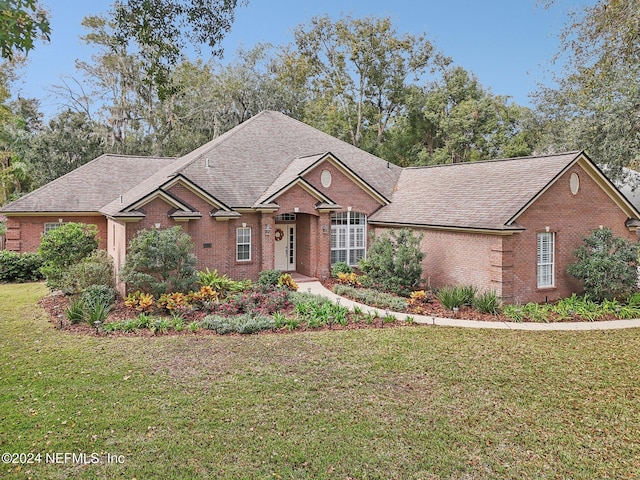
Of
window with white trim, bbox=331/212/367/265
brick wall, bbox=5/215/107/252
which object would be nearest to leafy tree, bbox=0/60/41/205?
brick wall, bbox=5/215/107/252

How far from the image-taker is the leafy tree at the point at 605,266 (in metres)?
15.7

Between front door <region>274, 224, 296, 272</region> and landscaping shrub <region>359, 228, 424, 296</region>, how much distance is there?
512 centimetres

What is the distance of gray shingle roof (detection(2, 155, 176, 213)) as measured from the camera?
22.7 metres

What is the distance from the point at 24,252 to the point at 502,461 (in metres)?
23.5

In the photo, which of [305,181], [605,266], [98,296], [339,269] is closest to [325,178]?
[305,181]

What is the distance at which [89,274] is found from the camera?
50.6 feet

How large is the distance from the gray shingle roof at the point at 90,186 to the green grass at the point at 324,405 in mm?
12857

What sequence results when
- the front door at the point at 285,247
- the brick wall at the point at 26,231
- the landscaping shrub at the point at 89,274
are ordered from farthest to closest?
1. the brick wall at the point at 26,231
2. the front door at the point at 285,247
3. the landscaping shrub at the point at 89,274

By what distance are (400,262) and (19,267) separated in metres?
17.5

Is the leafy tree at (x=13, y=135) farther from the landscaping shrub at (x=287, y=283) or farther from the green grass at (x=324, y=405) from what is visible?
the green grass at (x=324, y=405)

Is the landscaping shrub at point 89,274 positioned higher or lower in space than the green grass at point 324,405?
higher

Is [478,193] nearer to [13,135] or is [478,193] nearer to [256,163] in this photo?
[256,163]

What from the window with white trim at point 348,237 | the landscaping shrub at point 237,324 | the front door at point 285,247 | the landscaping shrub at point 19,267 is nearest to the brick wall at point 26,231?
the landscaping shrub at point 19,267

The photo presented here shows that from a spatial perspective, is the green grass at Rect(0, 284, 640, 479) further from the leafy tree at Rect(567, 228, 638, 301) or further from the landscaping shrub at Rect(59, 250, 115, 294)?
the leafy tree at Rect(567, 228, 638, 301)
